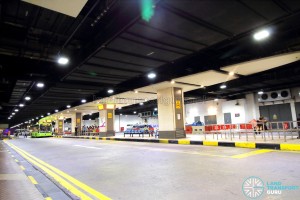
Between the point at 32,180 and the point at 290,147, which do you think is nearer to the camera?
the point at 32,180

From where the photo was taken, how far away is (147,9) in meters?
5.79

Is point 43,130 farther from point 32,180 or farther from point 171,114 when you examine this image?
point 32,180

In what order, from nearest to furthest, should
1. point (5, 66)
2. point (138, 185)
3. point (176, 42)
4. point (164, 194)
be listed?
point (164, 194) → point (138, 185) → point (176, 42) → point (5, 66)

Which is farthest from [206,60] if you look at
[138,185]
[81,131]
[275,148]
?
[81,131]

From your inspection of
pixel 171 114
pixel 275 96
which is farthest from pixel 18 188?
pixel 275 96

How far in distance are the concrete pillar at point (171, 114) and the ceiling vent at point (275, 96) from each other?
532 inches

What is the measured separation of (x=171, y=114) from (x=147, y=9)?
37.7 feet

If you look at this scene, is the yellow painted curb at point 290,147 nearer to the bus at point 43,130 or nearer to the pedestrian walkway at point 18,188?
the pedestrian walkway at point 18,188

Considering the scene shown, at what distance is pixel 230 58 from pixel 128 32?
629cm

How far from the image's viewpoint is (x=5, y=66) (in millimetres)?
12000

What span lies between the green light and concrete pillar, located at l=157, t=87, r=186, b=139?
10868 mm

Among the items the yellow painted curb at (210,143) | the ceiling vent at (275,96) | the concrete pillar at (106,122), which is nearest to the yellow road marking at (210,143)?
the yellow painted curb at (210,143)

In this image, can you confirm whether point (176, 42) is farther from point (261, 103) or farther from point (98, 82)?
point (261, 103)

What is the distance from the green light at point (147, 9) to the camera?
5.62 meters
